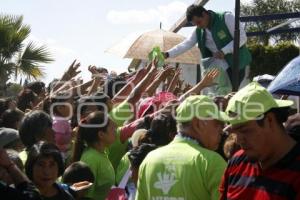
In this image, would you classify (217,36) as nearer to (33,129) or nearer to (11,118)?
(11,118)

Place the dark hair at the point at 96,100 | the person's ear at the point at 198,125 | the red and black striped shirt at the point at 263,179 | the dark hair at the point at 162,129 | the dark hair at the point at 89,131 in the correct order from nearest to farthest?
the red and black striped shirt at the point at 263,179, the person's ear at the point at 198,125, the dark hair at the point at 162,129, the dark hair at the point at 89,131, the dark hair at the point at 96,100

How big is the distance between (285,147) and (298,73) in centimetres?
182

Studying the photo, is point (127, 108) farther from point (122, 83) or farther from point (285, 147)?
point (285, 147)

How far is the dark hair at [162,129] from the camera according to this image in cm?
471

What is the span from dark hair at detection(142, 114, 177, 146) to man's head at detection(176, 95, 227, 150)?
0.54 m

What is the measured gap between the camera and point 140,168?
4.20 meters

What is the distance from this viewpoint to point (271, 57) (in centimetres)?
2073

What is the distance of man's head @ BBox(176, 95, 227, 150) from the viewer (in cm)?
412

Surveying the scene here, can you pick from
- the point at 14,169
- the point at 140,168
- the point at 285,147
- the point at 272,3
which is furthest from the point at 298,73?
the point at 272,3


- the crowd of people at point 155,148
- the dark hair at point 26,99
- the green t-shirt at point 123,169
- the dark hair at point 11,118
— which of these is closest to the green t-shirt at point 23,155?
the crowd of people at point 155,148

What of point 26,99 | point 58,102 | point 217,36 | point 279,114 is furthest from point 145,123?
point 217,36

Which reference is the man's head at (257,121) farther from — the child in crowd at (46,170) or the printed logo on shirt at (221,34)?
the printed logo on shirt at (221,34)

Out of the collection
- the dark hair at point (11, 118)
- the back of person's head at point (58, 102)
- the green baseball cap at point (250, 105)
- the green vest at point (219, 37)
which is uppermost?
the green vest at point (219, 37)

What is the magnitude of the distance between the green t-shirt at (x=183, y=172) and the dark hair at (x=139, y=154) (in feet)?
1.27
